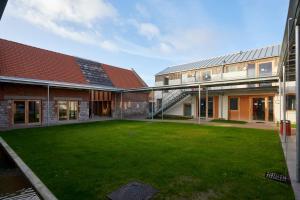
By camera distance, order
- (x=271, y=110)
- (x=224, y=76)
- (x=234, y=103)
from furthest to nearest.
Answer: (x=224, y=76), (x=234, y=103), (x=271, y=110)

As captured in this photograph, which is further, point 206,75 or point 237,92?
point 206,75

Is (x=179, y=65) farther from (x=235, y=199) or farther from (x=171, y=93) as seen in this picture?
(x=235, y=199)

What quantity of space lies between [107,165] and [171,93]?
18186 millimetres

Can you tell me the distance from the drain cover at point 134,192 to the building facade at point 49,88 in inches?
485

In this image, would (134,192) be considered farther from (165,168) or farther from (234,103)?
(234,103)

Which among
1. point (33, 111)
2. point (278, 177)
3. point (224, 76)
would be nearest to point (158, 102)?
point (224, 76)

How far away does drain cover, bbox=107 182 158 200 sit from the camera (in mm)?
3502

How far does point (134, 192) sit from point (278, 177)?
3123mm

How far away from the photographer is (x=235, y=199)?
3330 millimetres

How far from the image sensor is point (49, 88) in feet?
52.1

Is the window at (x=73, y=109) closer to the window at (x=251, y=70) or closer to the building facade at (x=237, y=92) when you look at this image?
the building facade at (x=237, y=92)

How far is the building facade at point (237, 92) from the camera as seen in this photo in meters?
15.8

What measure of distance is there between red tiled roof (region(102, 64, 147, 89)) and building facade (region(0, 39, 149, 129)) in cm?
18

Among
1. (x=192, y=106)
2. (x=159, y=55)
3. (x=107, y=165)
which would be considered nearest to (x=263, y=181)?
(x=107, y=165)
